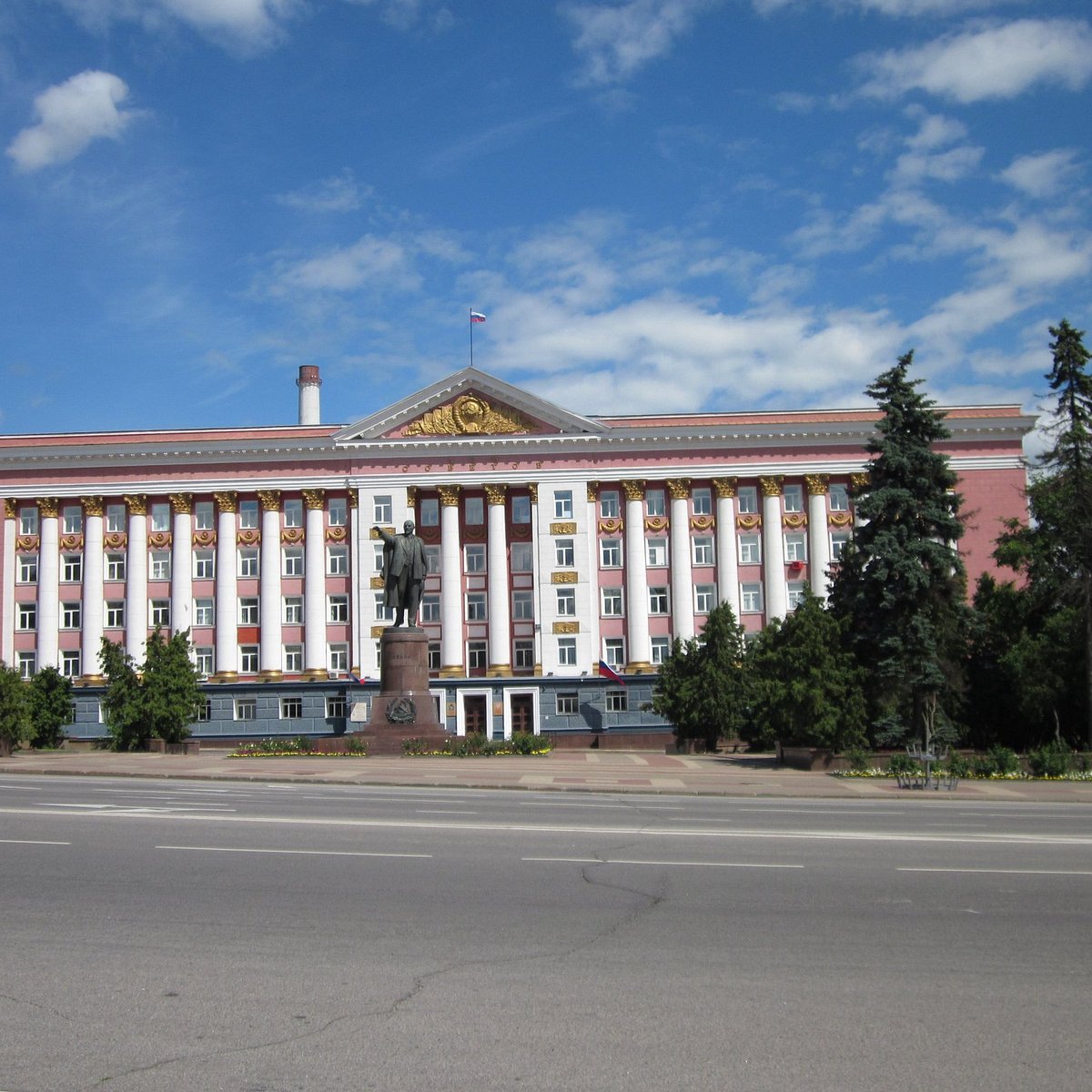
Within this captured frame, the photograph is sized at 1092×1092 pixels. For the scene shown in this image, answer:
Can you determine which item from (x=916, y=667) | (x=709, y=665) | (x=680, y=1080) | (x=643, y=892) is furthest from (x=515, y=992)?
(x=709, y=665)

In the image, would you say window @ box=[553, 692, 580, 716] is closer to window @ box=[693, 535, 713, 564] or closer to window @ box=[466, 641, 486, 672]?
window @ box=[466, 641, 486, 672]

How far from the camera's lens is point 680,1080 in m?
6.02

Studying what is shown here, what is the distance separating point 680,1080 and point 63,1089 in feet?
9.85

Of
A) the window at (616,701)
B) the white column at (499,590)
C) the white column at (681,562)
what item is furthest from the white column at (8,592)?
the white column at (681,562)

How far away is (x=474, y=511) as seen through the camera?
67.0 m

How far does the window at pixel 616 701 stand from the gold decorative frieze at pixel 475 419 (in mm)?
14759

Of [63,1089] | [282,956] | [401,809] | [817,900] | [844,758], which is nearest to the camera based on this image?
[63,1089]

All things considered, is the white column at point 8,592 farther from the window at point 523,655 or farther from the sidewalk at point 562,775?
the sidewalk at point 562,775

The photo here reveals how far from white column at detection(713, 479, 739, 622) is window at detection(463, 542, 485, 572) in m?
12.7

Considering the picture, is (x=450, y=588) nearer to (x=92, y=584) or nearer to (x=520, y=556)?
(x=520, y=556)

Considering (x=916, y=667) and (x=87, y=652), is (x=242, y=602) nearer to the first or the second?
(x=87, y=652)

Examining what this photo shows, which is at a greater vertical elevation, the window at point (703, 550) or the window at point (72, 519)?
the window at point (72, 519)

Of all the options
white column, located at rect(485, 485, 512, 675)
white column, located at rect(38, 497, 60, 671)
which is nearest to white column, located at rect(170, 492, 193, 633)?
white column, located at rect(38, 497, 60, 671)

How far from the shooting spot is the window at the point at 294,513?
6675 centimetres
